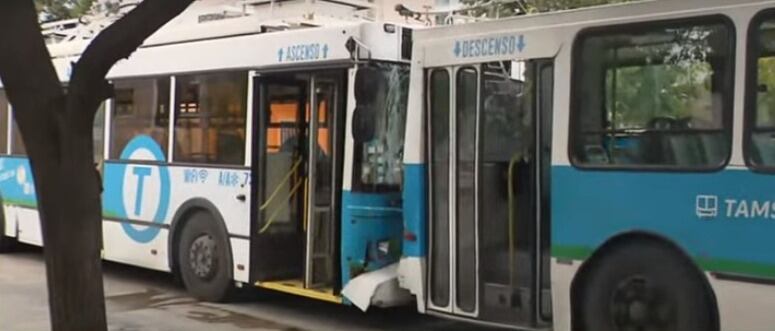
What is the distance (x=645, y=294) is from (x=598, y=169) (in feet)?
2.99

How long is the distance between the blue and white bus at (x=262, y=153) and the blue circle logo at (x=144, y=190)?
2 cm

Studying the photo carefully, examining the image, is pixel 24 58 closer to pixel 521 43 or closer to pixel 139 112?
pixel 521 43

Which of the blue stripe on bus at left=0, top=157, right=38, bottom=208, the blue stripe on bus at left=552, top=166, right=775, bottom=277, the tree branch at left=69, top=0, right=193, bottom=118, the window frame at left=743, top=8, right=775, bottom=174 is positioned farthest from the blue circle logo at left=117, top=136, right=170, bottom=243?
the window frame at left=743, top=8, right=775, bottom=174

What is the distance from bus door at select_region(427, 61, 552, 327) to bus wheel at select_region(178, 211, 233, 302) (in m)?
2.82

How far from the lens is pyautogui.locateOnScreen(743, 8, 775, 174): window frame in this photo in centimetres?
598

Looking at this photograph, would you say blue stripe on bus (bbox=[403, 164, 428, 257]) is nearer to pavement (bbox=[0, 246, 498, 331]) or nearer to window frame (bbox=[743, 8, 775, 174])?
pavement (bbox=[0, 246, 498, 331])

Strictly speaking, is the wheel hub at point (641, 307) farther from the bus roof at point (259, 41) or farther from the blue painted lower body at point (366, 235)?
the bus roof at point (259, 41)

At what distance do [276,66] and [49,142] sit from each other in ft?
12.6

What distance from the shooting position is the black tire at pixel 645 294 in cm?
625

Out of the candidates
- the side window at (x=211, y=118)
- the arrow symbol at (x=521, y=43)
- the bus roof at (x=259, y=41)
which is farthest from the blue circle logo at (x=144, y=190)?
the arrow symbol at (x=521, y=43)

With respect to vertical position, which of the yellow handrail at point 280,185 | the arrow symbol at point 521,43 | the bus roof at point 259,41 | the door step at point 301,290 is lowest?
the door step at point 301,290

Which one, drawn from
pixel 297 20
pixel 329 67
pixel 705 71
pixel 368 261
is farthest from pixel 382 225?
pixel 705 71

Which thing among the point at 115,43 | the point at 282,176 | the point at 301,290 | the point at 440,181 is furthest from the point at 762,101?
the point at 282,176

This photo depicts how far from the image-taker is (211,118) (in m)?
9.95
